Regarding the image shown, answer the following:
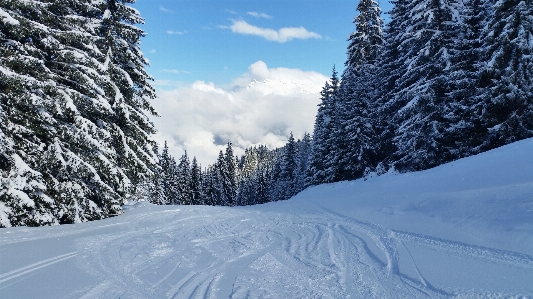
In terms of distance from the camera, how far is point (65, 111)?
10484 mm

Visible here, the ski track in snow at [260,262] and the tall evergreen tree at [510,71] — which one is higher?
the tall evergreen tree at [510,71]

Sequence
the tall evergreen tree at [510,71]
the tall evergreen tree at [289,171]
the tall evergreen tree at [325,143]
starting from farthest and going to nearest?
the tall evergreen tree at [289,171] < the tall evergreen tree at [325,143] < the tall evergreen tree at [510,71]

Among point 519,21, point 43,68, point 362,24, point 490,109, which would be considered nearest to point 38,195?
point 43,68

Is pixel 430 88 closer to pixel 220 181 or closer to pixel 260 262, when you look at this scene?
Result: pixel 260 262

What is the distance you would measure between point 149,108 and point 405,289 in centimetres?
1445

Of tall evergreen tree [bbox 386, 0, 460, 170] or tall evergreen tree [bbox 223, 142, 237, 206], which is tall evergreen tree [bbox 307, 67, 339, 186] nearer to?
tall evergreen tree [bbox 386, 0, 460, 170]

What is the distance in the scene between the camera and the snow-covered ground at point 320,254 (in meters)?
4.46

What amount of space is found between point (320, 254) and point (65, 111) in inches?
385

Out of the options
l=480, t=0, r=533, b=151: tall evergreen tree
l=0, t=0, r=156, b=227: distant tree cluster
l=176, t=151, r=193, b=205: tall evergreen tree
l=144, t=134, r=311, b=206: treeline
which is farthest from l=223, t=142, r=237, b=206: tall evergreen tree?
l=480, t=0, r=533, b=151: tall evergreen tree

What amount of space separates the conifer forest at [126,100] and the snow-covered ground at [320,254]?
97.4 inches

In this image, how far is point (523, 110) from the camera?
14.6 m

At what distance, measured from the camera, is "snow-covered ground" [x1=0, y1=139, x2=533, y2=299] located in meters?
4.46

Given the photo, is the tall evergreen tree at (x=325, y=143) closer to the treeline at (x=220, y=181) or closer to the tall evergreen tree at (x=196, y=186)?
the treeline at (x=220, y=181)

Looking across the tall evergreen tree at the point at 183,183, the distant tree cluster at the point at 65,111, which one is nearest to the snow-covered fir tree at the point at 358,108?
the distant tree cluster at the point at 65,111
